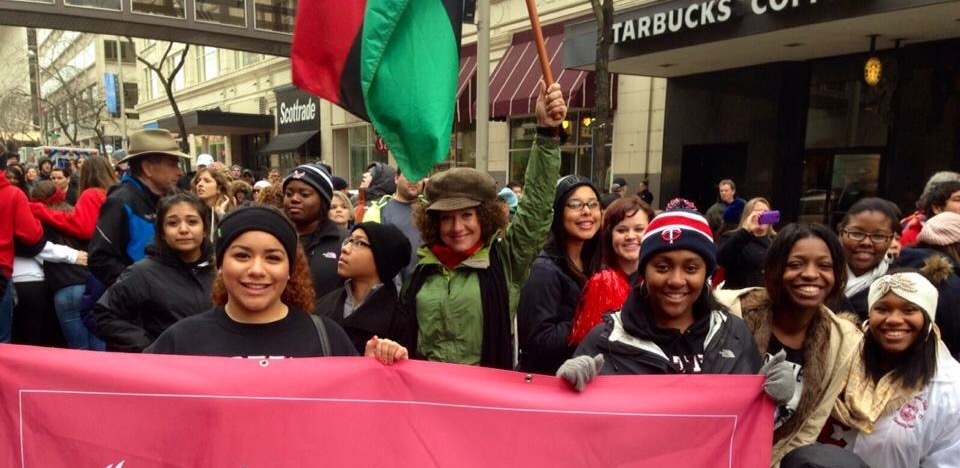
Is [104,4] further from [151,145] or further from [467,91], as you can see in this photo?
[151,145]

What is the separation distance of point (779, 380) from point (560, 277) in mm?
1130

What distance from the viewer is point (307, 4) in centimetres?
310

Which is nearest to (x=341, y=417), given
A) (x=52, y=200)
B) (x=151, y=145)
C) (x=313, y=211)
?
(x=313, y=211)

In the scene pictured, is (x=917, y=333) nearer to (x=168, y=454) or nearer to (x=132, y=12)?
(x=168, y=454)

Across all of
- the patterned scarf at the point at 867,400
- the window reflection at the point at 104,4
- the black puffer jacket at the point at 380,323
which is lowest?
the patterned scarf at the point at 867,400

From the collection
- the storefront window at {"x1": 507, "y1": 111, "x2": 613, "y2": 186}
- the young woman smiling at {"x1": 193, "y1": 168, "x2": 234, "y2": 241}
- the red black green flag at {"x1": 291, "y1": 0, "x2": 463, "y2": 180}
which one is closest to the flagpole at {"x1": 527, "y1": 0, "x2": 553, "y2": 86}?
the red black green flag at {"x1": 291, "y1": 0, "x2": 463, "y2": 180}

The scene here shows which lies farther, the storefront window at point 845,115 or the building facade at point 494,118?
the building facade at point 494,118

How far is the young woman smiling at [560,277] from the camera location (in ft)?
9.17

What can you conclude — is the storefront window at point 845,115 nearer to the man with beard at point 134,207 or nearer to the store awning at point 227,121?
the man with beard at point 134,207

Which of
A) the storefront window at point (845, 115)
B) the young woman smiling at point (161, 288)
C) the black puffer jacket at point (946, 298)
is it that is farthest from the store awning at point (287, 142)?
the black puffer jacket at point (946, 298)

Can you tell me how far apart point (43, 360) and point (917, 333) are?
10.3 feet

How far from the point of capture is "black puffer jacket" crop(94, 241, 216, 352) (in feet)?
9.40

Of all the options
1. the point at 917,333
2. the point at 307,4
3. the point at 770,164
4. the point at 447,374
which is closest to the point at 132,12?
the point at 307,4

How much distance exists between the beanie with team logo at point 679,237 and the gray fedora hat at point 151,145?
10.6 ft
